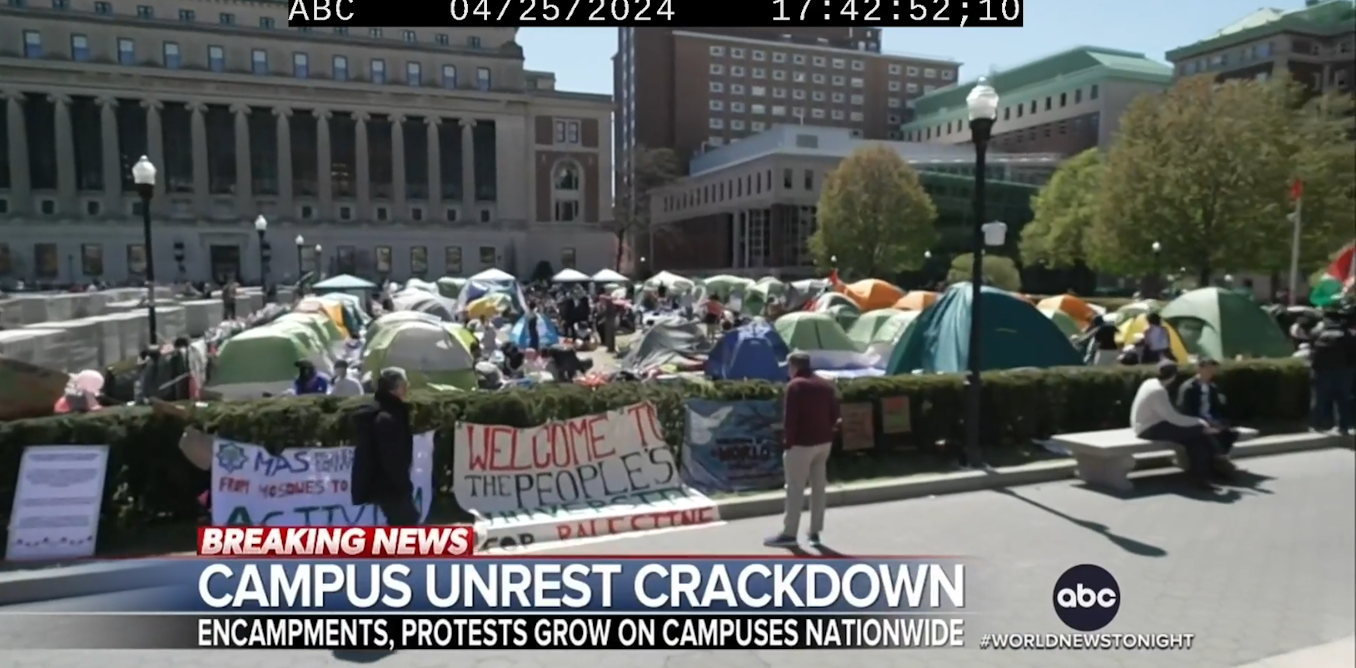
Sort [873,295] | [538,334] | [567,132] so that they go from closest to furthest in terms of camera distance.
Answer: [538,334] < [873,295] < [567,132]

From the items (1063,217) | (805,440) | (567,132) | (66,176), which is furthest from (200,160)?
(805,440)

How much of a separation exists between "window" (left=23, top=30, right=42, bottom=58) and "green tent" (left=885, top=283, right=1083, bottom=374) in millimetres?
17143

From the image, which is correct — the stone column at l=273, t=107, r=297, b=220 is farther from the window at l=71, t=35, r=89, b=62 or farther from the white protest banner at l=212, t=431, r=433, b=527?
the white protest banner at l=212, t=431, r=433, b=527

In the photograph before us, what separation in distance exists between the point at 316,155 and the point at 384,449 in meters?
70.7

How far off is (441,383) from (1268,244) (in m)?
29.7

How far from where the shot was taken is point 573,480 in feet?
26.6

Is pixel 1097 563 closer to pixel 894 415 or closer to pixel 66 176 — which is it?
pixel 894 415

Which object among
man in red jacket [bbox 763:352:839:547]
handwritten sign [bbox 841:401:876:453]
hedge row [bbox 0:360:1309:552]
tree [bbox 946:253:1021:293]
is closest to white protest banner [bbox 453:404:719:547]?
hedge row [bbox 0:360:1309:552]

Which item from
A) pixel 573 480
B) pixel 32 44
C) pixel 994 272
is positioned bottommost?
pixel 573 480

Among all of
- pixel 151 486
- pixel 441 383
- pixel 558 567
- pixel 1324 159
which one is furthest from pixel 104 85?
pixel 1324 159

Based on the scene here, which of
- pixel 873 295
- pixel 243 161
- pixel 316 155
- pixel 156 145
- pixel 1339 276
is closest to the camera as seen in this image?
pixel 1339 276

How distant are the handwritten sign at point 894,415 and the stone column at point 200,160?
66262mm

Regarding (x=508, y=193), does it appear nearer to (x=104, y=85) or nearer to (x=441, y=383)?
(x=104, y=85)

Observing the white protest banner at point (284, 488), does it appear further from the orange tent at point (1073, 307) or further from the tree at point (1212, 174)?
the tree at point (1212, 174)
